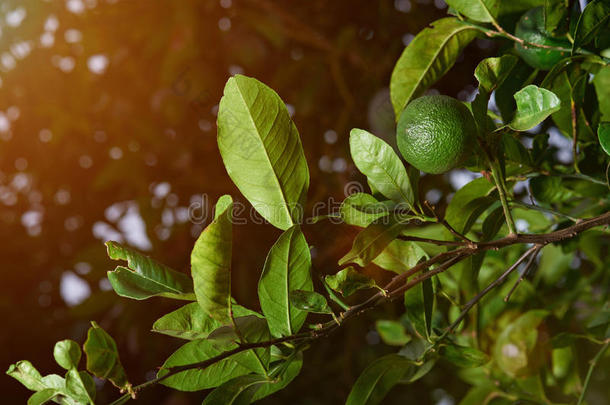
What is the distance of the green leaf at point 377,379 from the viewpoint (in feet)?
1.61

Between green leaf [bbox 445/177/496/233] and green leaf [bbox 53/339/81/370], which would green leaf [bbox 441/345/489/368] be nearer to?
green leaf [bbox 445/177/496/233]

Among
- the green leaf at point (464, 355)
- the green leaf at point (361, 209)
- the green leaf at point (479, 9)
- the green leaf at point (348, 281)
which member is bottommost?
the green leaf at point (464, 355)

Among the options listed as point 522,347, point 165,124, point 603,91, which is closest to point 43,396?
point 603,91

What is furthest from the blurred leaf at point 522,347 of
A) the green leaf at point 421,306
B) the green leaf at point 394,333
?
the green leaf at point 421,306

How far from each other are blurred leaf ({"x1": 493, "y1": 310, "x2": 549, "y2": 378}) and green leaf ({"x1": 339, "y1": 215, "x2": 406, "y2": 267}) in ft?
1.90

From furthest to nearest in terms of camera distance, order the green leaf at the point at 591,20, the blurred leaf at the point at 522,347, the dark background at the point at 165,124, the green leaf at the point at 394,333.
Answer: the dark background at the point at 165,124, the green leaf at the point at 394,333, the blurred leaf at the point at 522,347, the green leaf at the point at 591,20

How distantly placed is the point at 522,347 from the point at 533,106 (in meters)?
0.61

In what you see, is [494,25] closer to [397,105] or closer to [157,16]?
[397,105]

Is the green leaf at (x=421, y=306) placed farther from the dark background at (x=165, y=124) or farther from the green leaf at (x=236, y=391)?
the dark background at (x=165, y=124)

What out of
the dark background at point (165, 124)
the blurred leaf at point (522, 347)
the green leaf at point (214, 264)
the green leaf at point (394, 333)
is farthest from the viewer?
the dark background at point (165, 124)

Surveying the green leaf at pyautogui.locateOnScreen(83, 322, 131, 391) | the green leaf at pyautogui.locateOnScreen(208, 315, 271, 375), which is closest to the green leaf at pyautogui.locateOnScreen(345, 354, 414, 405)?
the green leaf at pyautogui.locateOnScreen(208, 315, 271, 375)

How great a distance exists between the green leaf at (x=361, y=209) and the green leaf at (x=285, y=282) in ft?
0.19

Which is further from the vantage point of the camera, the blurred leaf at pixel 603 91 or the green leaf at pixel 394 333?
the green leaf at pixel 394 333

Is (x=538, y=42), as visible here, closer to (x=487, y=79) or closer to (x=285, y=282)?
(x=487, y=79)
